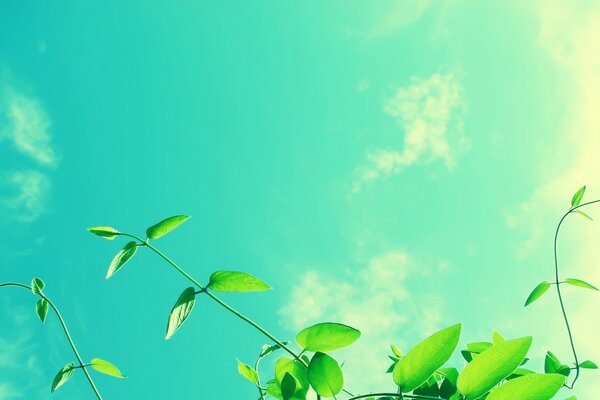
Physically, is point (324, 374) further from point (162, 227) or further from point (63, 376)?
point (63, 376)

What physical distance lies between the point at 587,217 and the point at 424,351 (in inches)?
50.3

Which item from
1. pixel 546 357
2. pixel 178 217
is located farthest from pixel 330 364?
pixel 546 357

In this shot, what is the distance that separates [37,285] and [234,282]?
75 centimetres

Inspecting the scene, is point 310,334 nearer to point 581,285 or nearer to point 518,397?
point 518,397

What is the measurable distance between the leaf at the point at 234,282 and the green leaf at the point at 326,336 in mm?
93

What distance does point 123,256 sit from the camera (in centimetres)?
97

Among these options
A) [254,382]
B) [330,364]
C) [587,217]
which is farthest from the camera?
[587,217]

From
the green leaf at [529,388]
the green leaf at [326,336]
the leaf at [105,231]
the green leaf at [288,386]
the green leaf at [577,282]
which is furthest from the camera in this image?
the green leaf at [577,282]

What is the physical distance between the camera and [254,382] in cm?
129

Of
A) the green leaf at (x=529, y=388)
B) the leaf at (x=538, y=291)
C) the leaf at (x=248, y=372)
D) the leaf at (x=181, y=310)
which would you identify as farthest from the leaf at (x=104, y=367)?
the leaf at (x=538, y=291)

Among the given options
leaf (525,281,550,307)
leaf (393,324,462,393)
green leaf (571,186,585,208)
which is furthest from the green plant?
green leaf (571,186,585,208)

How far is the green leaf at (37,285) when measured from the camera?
125 cm

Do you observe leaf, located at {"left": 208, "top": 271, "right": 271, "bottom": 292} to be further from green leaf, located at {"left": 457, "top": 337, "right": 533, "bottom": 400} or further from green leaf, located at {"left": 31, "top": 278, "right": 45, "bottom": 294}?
green leaf, located at {"left": 31, "top": 278, "right": 45, "bottom": 294}

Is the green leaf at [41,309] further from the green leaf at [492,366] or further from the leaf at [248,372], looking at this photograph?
the green leaf at [492,366]
